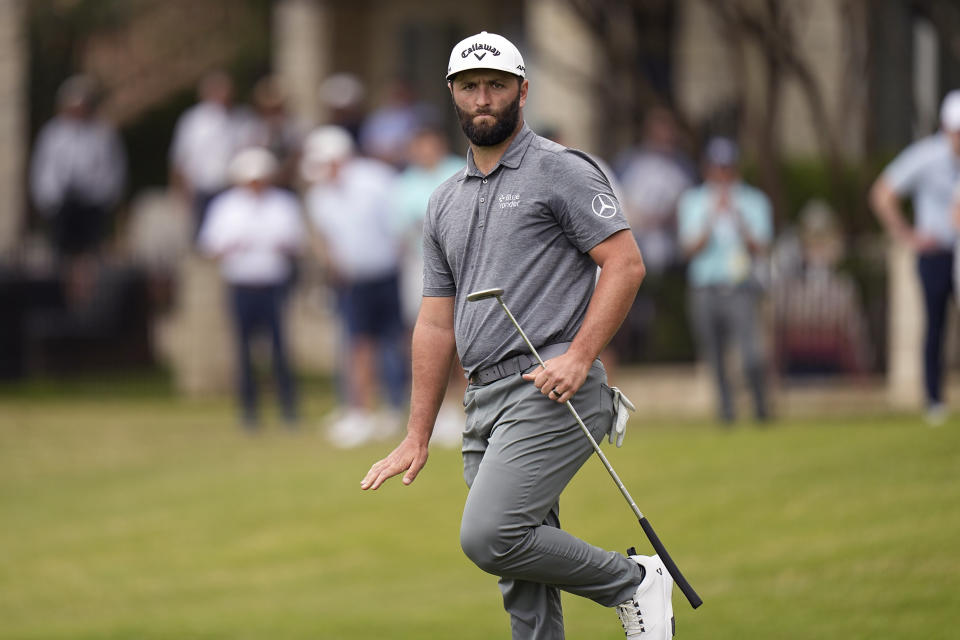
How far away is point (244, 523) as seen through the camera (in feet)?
37.7

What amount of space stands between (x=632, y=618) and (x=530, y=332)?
1102 mm

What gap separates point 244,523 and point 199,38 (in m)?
20.8

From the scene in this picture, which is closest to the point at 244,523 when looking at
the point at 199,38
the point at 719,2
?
the point at 719,2

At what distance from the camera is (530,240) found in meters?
5.60

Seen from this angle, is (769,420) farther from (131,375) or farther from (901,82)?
(131,375)

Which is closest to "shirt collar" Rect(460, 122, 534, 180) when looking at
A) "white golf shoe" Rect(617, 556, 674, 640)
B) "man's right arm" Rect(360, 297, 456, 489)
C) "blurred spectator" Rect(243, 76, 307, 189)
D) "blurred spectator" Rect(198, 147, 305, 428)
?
"man's right arm" Rect(360, 297, 456, 489)

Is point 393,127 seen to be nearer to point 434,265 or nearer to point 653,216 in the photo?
point 653,216

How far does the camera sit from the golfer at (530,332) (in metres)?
5.51

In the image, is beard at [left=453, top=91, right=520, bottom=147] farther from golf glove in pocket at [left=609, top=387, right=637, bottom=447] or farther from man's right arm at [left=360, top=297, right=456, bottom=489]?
golf glove in pocket at [left=609, top=387, right=637, bottom=447]

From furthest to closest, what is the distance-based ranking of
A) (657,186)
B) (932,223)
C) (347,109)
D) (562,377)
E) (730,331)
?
(347,109)
(657,186)
(730,331)
(932,223)
(562,377)

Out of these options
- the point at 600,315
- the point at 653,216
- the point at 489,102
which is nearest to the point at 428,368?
the point at 600,315

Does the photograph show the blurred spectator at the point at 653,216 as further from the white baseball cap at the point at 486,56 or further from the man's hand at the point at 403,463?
the white baseball cap at the point at 486,56

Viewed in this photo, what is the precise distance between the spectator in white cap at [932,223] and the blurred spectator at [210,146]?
341 inches

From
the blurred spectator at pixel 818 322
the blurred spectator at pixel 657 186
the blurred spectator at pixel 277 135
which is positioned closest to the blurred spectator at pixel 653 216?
the blurred spectator at pixel 657 186
